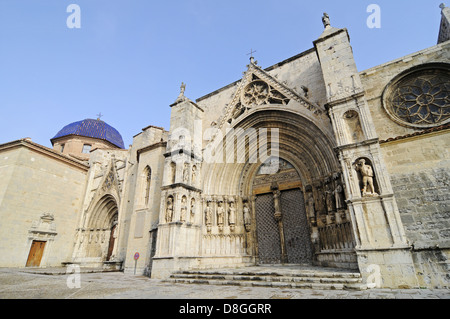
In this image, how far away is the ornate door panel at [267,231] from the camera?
9645 millimetres

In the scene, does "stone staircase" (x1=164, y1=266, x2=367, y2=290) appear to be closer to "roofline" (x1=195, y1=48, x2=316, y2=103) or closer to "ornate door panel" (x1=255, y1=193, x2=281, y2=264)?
"ornate door panel" (x1=255, y1=193, x2=281, y2=264)

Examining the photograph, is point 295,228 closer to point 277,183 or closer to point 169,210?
point 277,183

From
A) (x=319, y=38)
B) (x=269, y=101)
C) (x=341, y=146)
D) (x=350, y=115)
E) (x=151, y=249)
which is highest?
(x=319, y=38)

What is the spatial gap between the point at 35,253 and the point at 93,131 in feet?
49.2

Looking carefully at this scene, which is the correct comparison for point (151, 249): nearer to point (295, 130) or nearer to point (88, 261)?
point (88, 261)

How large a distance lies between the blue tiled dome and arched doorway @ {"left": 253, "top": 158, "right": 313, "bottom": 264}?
20.8 m

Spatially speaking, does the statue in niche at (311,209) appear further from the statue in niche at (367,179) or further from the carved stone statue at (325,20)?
the carved stone statue at (325,20)

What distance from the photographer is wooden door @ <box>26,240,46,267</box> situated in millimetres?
12875

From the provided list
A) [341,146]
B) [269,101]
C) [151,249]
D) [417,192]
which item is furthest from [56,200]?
[417,192]

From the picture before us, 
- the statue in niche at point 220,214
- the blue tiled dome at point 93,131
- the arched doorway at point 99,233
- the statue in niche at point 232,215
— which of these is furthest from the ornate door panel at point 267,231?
the blue tiled dome at point 93,131

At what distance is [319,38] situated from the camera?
8312 mm

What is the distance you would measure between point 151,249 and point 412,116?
10.8 meters
